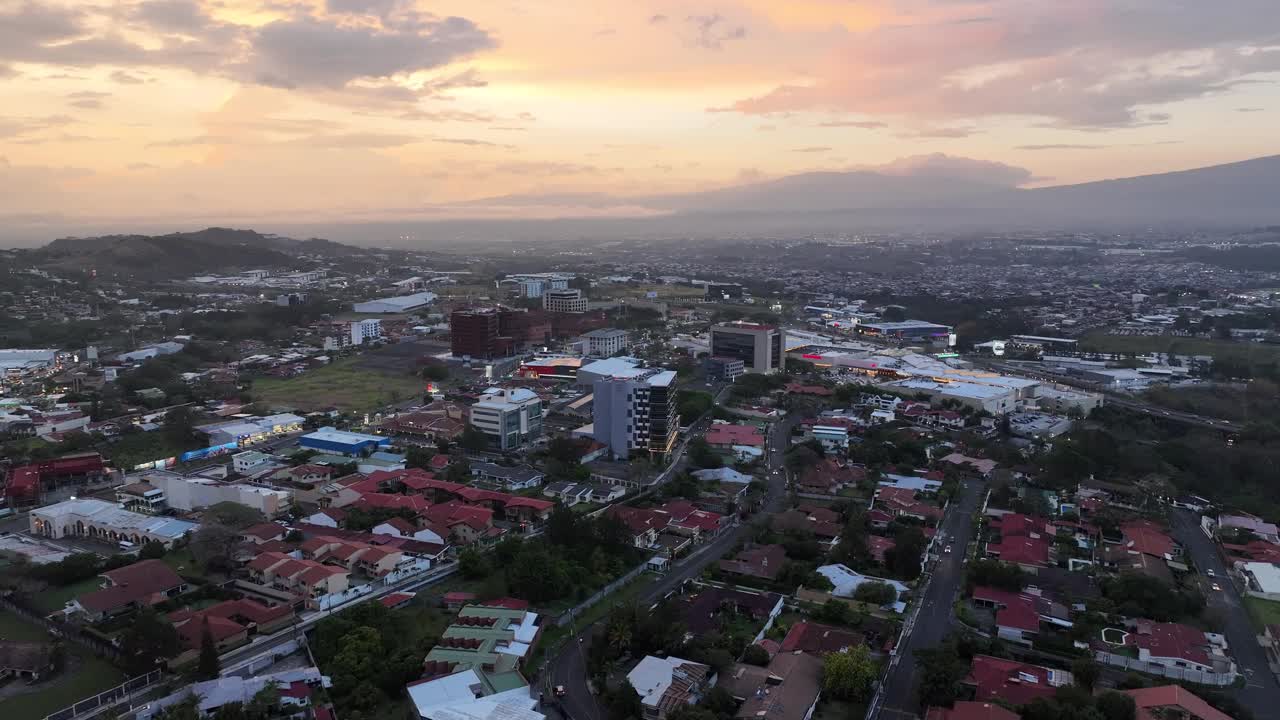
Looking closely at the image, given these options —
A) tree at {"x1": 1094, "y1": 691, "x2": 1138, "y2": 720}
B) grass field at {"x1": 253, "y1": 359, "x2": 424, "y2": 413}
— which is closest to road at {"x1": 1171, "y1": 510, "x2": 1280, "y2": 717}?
tree at {"x1": 1094, "y1": 691, "x2": 1138, "y2": 720}

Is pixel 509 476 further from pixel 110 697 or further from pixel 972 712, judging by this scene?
pixel 972 712

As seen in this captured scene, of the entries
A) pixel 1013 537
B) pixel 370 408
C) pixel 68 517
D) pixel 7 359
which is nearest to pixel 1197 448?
pixel 1013 537

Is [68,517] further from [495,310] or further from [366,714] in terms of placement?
[495,310]

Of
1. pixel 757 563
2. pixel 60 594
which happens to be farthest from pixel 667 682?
pixel 60 594

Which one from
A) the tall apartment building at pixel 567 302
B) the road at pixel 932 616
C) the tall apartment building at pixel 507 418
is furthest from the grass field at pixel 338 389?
the road at pixel 932 616

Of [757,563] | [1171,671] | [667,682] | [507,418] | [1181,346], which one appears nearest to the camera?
[667,682]

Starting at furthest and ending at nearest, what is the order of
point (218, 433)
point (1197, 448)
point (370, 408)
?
point (370, 408) → point (218, 433) → point (1197, 448)
